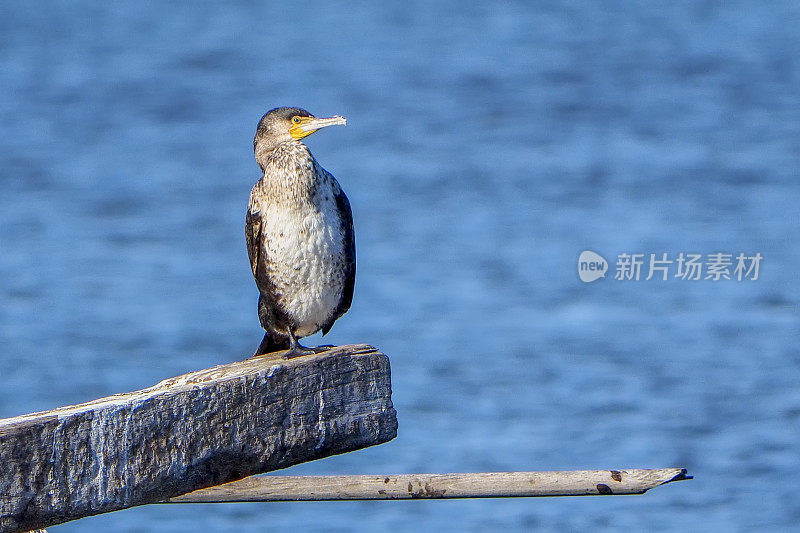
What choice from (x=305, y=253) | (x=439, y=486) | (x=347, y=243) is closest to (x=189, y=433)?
(x=439, y=486)

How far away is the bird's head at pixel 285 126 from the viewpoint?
191 inches

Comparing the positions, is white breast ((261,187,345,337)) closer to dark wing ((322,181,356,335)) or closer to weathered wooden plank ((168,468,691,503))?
dark wing ((322,181,356,335))

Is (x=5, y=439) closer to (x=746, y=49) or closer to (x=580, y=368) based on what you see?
(x=580, y=368)

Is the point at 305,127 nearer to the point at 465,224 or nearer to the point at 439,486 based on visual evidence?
the point at 439,486

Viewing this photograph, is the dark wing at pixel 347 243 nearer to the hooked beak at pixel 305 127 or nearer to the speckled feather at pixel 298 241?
the speckled feather at pixel 298 241

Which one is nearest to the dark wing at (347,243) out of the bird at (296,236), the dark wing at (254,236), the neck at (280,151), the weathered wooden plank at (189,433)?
the bird at (296,236)

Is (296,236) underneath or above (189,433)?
above

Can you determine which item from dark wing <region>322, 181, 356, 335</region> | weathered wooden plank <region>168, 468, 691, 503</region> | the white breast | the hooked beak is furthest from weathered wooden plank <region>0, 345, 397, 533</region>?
the hooked beak

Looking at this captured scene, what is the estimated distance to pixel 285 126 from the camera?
4871mm

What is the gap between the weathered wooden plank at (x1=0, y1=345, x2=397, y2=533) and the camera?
286 centimetres

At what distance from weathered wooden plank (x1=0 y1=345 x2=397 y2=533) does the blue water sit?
497 cm

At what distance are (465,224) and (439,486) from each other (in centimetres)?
1025

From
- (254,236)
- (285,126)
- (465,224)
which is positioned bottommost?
(254,236)

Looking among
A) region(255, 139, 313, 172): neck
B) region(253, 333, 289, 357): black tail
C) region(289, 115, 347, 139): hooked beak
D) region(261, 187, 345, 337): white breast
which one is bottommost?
region(253, 333, 289, 357): black tail
